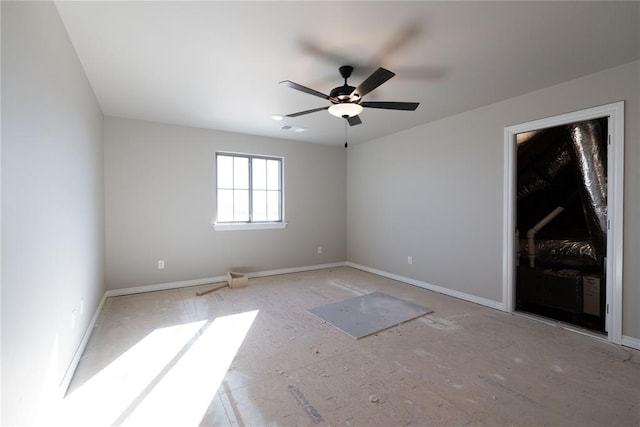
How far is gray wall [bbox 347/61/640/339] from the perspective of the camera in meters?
2.53

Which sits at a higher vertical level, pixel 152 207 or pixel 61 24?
pixel 61 24

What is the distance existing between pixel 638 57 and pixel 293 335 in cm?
380

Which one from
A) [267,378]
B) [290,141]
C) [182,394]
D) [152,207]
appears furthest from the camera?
[290,141]

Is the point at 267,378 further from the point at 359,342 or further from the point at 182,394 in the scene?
the point at 359,342

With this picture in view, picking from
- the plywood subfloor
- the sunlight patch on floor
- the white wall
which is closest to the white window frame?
the plywood subfloor

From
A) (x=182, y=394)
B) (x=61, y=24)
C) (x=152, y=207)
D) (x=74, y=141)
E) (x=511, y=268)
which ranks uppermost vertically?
(x=61, y=24)

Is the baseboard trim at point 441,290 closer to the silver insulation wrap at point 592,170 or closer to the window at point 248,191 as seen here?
the silver insulation wrap at point 592,170

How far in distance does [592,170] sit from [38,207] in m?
4.59

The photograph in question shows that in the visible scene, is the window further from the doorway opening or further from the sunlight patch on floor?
the doorway opening

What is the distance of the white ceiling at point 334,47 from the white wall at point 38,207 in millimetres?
413

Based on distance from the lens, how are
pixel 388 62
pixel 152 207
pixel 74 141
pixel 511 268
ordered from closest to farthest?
pixel 74 141 < pixel 388 62 < pixel 511 268 < pixel 152 207

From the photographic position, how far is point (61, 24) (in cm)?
194

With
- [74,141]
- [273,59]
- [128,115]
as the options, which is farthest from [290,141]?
[74,141]

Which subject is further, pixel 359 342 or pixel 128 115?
pixel 128 115
